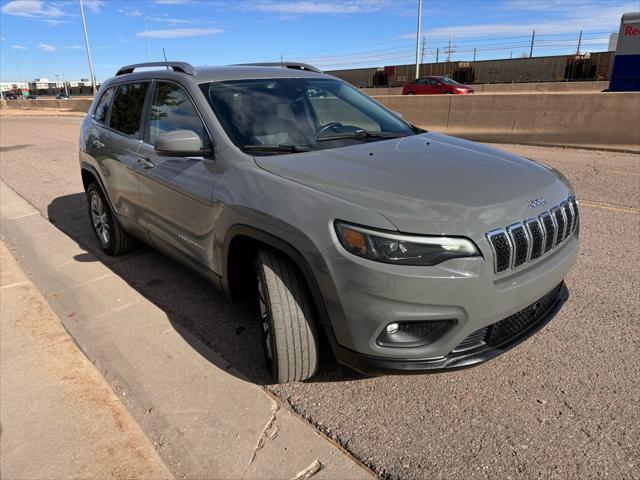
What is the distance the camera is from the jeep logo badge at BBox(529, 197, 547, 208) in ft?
8.13

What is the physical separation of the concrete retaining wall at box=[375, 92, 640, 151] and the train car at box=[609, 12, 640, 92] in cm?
732

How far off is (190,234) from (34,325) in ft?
4.79

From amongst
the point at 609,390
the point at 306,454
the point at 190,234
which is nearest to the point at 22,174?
the point at 190,234

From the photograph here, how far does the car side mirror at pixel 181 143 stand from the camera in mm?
2984

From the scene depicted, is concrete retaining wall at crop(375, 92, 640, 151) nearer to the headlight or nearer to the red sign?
the red sign

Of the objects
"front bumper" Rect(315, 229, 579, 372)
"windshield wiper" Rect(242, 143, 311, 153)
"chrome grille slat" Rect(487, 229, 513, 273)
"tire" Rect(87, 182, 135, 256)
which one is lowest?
"tire" Rect(87, 182, 135, 256)

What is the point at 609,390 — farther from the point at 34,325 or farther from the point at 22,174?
the point at 22,174

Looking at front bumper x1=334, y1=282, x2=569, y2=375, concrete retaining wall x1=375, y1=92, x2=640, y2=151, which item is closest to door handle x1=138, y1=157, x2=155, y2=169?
front bumper x1=334, y1=282, x2=569, y2=375

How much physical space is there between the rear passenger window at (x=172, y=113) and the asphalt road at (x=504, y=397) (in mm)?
1396

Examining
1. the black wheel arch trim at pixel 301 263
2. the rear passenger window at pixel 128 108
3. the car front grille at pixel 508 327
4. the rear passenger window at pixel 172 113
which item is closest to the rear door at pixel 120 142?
the rear passenger window at pixel 128 108

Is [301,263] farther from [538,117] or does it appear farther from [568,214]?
[538,117]

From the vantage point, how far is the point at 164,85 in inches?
147

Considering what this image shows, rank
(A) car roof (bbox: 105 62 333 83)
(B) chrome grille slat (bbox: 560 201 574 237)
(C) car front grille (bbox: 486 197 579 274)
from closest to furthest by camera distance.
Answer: (C) car front grille (bbox: 486 197 579 274), (B) chrome grille slat (bbox: 560 201 574 237), (A) car roof (bbox: 105 62 333 83)

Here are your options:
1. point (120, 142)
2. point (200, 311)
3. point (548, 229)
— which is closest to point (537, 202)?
point (548, 229)
